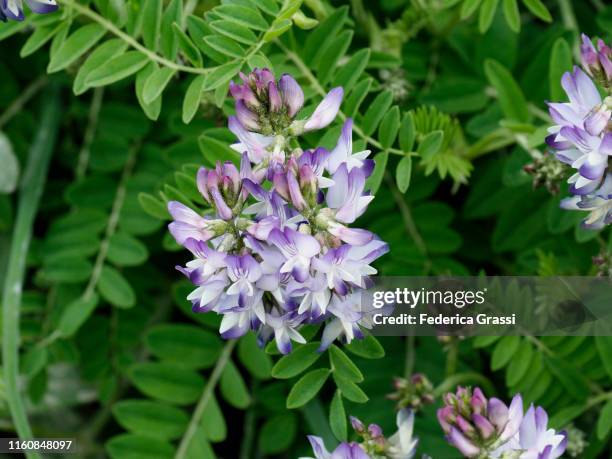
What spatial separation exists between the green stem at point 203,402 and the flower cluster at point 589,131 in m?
0.90

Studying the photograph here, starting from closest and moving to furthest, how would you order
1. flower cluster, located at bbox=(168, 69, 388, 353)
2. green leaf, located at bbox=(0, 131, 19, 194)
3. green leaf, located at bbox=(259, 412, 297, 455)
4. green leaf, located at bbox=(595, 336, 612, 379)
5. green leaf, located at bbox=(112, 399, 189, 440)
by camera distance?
1. flower cluster, located at bbox=(168, 69, 388, 353)
2. green leaf, located at bbox=(595, 336, 612, 379)
3. green leaf, located at bbox=(112, 399, 189, 440)
4. green leaf, located at bbox=(259, 412, 297, 455)
5. green leaf, located at bbox=(0, 131, 19, 194)

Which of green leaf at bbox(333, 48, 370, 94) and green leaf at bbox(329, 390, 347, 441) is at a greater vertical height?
green leaf at bbox(333, 48, 370, 94)

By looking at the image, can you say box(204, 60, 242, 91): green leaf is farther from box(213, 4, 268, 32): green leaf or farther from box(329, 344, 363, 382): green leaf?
box(329, 344, 363, 382): green leaf

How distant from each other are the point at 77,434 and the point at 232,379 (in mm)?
562

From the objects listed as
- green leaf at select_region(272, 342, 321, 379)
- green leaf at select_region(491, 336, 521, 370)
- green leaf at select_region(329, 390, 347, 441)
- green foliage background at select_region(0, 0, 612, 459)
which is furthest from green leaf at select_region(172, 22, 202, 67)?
green leaf at select_region(491, 336, 521, 370)

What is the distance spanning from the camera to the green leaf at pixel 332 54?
1.63m

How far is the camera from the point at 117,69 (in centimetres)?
156

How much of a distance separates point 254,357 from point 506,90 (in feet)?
2.54

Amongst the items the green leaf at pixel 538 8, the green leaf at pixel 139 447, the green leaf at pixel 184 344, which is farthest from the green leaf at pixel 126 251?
the green leaf at pixel 538 8

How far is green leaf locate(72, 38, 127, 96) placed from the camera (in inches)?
61.7

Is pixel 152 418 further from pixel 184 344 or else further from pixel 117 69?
pixel 117 69

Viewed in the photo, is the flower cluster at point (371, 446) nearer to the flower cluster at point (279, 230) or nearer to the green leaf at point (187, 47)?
the flower cluster at point (279, 230)

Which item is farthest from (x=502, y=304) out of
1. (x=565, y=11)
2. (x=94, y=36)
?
(x=94, y=36)

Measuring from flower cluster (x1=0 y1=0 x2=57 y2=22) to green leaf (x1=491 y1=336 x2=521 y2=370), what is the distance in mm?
992
